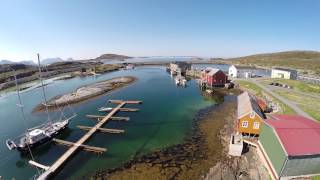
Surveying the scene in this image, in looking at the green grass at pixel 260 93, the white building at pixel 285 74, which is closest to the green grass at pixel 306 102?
the green grass at pixel 260 93

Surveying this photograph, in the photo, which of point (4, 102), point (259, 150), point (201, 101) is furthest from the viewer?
point (4, 102)

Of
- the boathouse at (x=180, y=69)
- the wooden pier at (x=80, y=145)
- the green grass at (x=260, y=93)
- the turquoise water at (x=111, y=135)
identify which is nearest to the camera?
the wooden pier at (x=80, y=145)

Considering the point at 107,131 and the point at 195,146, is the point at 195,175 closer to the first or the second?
the point at 195,146

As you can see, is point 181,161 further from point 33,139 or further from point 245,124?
point 33,139

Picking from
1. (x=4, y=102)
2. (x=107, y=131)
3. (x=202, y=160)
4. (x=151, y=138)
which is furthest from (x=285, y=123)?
(x=4, y=102)

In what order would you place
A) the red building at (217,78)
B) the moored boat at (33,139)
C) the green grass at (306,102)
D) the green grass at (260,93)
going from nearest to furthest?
the moored boat at (33,139) < the green grass at (306,102) < the green grass at (260,93) < the red building at (217,78)

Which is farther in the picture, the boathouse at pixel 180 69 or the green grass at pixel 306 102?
the boathouse at pixel 180 69

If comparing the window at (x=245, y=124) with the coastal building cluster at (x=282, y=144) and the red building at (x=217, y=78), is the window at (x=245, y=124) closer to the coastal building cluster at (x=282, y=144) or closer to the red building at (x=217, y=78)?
the coastal building cluster at (x=282, y=144)

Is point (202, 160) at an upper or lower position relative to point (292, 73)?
lower
